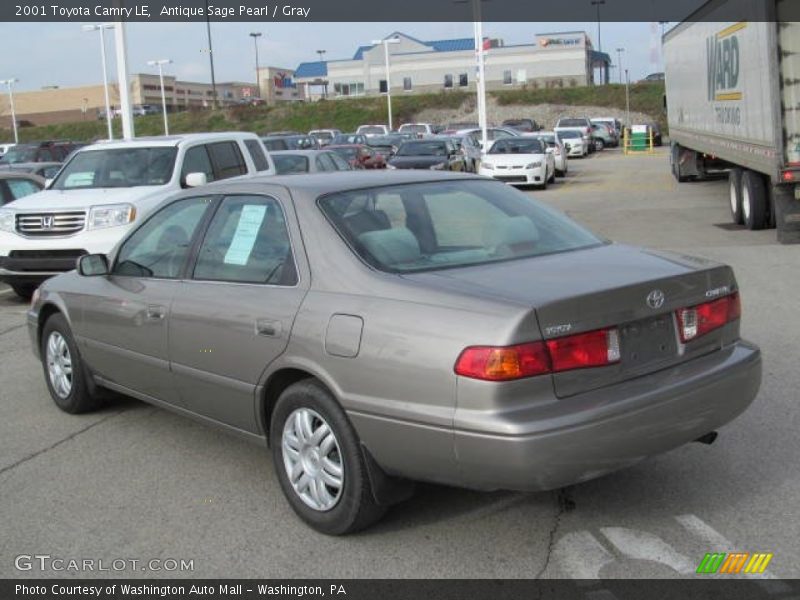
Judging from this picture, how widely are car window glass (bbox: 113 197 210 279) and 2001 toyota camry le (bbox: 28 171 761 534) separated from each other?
0.06 feet

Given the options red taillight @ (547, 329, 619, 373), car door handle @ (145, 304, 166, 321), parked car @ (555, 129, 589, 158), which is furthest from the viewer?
parked car @ (555, 129, 589, 158)

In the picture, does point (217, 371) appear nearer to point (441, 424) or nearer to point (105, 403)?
point (441, 424)

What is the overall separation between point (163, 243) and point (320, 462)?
6.29 feet

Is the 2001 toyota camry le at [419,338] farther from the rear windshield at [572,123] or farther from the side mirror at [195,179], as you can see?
the rear windshield at [572,123]

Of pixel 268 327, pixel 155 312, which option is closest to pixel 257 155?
pixel 155 312

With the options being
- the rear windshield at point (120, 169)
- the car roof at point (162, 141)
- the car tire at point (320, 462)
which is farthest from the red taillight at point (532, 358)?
the car roof at point (162, 141)

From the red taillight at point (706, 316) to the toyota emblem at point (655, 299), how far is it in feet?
0.50

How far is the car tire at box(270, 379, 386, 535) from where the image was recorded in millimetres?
3766

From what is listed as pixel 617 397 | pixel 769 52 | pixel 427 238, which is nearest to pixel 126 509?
pixel 427 238

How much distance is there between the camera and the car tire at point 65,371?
5801mm

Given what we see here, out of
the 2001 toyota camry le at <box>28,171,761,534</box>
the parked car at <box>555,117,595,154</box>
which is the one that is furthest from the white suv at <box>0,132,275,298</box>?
the parked car at <box>555,117,595,154</box>

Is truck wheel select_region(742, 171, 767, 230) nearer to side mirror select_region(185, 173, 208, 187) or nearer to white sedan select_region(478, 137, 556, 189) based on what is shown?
side mirror select_region(185, 173, 208, 187)

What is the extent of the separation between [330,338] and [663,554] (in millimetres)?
1613

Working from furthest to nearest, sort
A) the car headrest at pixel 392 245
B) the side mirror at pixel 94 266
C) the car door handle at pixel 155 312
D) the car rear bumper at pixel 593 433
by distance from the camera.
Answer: the side mirror at pixel 94 266 < the car door handle at pixel 155 312 < the car headrest at pixel 392 245 < the car rear bumper at pixel 593 433
